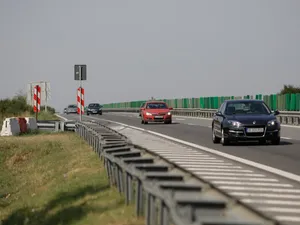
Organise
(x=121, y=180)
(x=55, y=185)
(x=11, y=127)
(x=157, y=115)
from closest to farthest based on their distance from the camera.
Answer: (x=121, y=180)
(x=55, y=185)
(x=11, y=127)
(x=157, y=115)

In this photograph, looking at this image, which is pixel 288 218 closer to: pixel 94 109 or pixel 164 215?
pixel 164 215

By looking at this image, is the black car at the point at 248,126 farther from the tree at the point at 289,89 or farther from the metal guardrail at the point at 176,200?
the tree at the point at 289,89

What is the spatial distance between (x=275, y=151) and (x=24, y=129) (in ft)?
54.8

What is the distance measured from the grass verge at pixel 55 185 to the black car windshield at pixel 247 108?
15.3 ft

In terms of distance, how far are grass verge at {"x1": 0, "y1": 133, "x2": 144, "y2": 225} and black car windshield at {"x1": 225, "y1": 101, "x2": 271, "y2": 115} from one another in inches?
183

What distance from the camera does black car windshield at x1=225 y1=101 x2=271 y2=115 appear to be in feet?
79.4

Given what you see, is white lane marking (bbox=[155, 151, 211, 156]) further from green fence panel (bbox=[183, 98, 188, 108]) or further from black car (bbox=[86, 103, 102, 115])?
black car (bbox=[86, 103, 102, 115])

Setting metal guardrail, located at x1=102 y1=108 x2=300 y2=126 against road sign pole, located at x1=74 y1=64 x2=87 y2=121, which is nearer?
road sign pole, located at x1=74 y1=64 x2=87 y2=121

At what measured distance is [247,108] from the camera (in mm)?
24469

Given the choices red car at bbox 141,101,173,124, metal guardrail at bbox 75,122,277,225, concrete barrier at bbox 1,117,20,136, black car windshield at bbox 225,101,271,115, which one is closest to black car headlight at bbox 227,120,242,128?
black car windshield at bbox 225,101,271,115

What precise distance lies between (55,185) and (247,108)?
8979 millimetres

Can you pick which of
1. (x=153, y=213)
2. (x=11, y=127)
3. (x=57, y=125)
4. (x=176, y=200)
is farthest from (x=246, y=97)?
(x=176, y=200)

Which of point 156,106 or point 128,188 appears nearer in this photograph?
point 128,188

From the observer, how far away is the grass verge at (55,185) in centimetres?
1121
